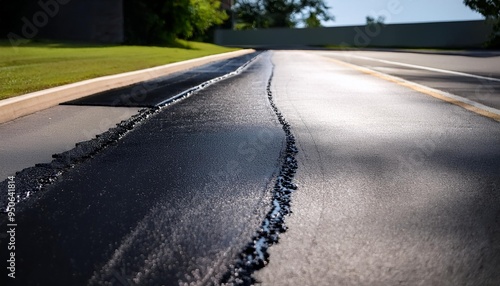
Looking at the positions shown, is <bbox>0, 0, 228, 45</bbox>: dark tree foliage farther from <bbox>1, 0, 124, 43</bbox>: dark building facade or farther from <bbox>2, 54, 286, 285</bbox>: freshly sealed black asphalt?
<bbox>2, 54, 286, 285</bbox>: freshly sealed black asphalt

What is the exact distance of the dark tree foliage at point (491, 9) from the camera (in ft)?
127

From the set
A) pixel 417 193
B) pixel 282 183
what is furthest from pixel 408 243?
pixel 282 183

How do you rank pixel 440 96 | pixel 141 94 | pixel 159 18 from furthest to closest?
pixel 159 18
pixel 141 94
pixel 440 96

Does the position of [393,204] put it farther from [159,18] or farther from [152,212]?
[159,18]

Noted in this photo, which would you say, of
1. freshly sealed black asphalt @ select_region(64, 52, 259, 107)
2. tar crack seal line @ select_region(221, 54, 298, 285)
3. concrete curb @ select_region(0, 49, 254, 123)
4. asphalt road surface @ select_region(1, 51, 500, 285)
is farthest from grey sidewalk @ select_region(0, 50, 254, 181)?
tar crack seal line @ select_region(221, 54, 298, 285)

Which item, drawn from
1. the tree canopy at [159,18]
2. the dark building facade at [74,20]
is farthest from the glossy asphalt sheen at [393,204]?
the tree canopy at [159,18]

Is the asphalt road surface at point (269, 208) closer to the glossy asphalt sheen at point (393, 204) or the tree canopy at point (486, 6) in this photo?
the glossy asphalt sheen at point (393, 204)

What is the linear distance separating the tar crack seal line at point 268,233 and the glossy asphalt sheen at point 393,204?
49 mm

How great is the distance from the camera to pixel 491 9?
38750 millimetres

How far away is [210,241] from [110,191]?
1.03 metres

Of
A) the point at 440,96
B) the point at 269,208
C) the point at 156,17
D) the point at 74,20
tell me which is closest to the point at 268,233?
the point at 269,208

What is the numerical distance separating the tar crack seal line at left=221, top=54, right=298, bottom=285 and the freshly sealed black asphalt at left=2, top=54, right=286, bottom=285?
4 cm

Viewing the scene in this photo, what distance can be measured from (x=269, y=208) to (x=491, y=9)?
4080 centimetres

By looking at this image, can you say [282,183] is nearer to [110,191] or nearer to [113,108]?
[110,191]
